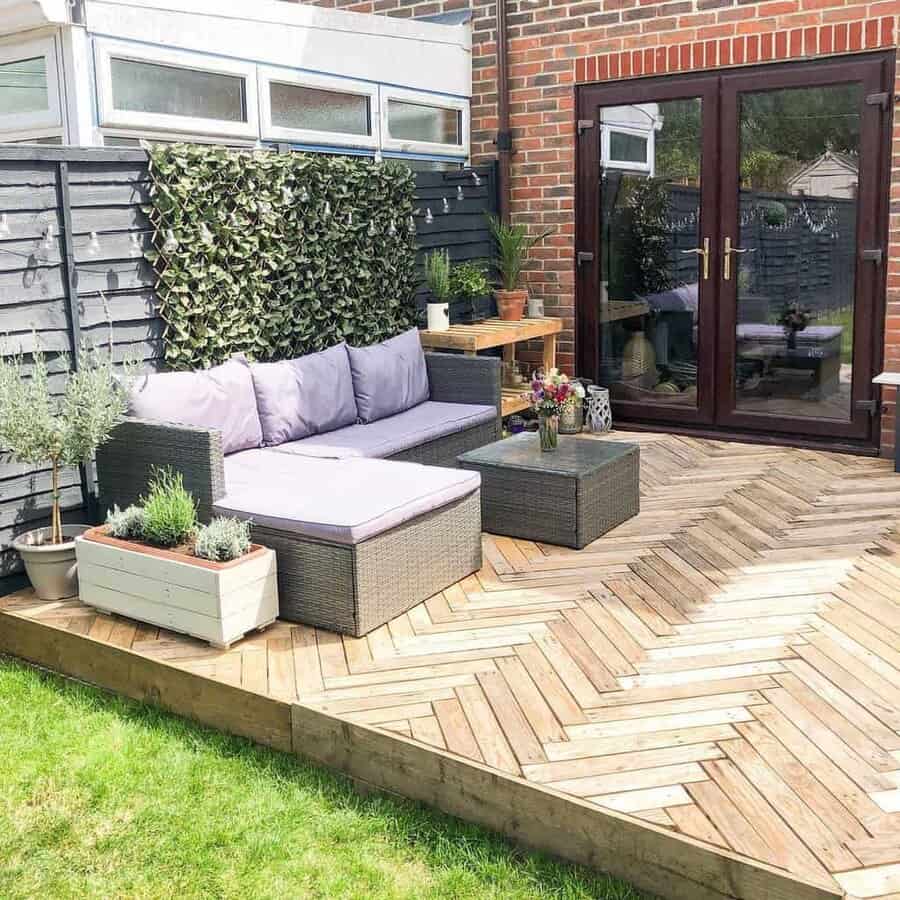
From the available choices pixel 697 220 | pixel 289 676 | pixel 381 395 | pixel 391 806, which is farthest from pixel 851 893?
pixel 697 220

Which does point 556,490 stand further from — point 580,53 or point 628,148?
point 580,53

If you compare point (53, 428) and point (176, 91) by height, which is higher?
point (176, 91)

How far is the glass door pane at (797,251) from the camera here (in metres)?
6.16

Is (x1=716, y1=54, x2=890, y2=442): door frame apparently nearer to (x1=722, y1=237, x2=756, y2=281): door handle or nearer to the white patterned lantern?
(x1=722, y1=237, x2=756, y2=281): door handle

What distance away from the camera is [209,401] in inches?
183

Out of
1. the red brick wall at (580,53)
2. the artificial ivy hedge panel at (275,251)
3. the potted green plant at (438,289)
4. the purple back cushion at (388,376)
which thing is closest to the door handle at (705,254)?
the red brick wall at (580,53)

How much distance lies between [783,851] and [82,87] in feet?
13.7

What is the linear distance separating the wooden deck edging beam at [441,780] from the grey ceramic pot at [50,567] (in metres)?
0.23

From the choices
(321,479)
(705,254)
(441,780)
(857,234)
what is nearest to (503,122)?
(705,254)

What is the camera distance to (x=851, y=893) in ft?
7.62

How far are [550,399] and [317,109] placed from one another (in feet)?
8.25

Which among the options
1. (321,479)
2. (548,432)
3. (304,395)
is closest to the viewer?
(321,479)

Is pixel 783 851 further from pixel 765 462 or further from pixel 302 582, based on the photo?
pixel 765 462

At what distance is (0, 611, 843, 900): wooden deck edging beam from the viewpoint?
2.44 meters
